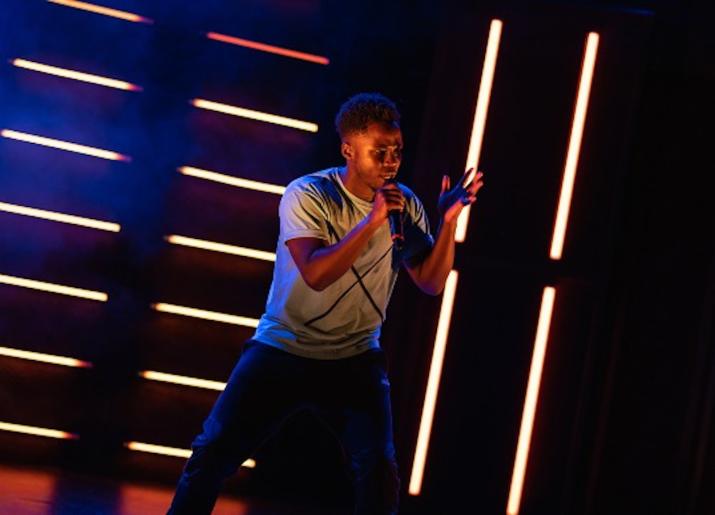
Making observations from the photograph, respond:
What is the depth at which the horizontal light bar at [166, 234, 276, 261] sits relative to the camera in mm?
4703

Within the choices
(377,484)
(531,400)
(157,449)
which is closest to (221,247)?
(157,449)

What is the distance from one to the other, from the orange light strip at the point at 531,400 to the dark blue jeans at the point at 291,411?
5.36 ft

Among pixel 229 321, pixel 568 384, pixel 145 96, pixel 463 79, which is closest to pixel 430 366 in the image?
pixel 568 384

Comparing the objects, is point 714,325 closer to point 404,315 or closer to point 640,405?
point 640,405

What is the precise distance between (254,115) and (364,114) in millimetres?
1798

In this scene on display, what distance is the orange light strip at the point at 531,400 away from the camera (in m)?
4.40

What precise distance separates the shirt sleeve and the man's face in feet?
0.65

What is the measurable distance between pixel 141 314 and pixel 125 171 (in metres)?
0.73

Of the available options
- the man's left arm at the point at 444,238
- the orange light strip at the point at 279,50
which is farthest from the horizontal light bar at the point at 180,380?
the man's left arm at the point at 444,238

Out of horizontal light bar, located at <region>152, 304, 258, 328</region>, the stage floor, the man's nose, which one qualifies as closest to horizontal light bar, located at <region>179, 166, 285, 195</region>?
horizontal light bar, located at <region>152, 304, 258, 328</region>

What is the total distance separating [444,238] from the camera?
3.07 m

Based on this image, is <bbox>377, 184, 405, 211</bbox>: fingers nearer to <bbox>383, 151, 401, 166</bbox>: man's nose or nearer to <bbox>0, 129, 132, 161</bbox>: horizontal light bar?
<bbox>383, 151, 401, 166</bbox>: man's nose

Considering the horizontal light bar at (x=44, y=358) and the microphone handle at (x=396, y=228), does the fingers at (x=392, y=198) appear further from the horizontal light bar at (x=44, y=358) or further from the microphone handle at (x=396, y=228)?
the horizontal light bar at (x=44, y=358)

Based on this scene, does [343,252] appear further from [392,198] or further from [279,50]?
[279,50]
